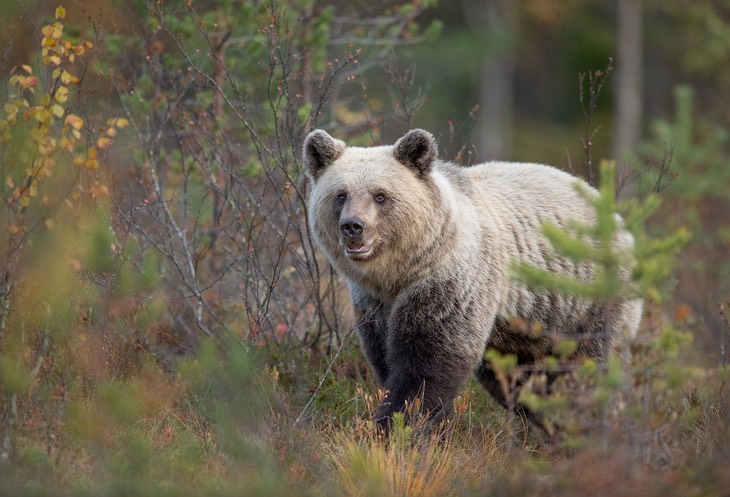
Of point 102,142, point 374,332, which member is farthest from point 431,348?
point 102,142

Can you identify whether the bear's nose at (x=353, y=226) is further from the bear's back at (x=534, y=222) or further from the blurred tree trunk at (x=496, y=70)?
the blurred tree trunk at (x=496, y=70)

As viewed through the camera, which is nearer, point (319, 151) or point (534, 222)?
point (319, 151)

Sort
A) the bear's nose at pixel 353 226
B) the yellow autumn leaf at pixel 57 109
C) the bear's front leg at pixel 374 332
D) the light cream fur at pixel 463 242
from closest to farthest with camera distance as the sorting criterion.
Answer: the bear's nose at pixel 353 226 < the light cream fur at pixel 463 242 < the bear's front leg at pixel 374 332 < the yellow autumn leaf at pixel 57 109

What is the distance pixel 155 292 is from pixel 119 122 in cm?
131

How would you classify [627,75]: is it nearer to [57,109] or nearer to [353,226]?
[57,109]

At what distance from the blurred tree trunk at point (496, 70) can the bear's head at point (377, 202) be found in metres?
19.5

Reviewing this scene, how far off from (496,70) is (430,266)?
74.4ft

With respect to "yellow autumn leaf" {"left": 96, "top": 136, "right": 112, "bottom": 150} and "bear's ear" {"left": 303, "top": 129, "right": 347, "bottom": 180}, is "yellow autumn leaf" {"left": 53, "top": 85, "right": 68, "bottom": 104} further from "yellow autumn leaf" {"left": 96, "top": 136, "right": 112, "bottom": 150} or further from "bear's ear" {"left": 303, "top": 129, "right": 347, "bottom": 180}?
"bear's ear" {"left": 303, "top": 129, "right": 347, "bottom": 180}

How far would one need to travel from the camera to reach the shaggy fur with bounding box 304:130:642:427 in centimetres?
630

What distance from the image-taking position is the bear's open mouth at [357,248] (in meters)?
6.26

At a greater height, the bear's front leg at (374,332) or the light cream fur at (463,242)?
the light cream fur at (463,242)

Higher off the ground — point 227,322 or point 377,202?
point 377,202

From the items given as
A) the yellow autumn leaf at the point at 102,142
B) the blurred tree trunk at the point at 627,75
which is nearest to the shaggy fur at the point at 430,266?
the yellow autumn leaf at the point at 102,142

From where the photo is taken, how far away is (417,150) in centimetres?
653
